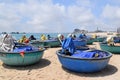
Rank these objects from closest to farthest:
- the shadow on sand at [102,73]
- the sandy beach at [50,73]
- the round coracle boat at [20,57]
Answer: the sandy beach at [50,73], the shadow on sand at [102,73], the round coracle boat at [20,57]

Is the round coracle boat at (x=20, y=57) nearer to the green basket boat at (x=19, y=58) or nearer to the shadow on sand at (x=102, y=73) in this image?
the green basket boat at (x=19, y=58)

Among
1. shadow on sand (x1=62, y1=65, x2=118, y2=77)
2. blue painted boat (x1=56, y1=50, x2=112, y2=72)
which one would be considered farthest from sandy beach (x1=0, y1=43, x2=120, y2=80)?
blue painted boat (x1=56, y1=50, x2=112, y2=72)

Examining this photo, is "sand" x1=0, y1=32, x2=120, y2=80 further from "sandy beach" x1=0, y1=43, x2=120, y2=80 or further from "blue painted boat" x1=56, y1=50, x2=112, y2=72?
"blue painted boat" x1=56, y1=50, x2=112, y2=72

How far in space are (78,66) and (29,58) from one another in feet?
8.89

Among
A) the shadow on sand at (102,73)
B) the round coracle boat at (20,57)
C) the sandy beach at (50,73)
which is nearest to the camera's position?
the sandy beach at (50,73)

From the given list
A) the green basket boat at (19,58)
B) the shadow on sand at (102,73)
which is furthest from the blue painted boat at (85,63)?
the green basket boat at (19,58)

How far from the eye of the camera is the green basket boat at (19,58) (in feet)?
29.9

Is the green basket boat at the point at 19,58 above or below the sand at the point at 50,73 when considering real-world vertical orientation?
above

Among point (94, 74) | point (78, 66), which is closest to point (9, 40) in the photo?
point (78, 66)

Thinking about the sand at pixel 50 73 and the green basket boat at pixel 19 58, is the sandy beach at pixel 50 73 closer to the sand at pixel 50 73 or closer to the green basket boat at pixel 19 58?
the sand at pixel 50 73

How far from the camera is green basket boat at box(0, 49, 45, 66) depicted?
29.9 feet

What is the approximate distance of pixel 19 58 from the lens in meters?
9.18

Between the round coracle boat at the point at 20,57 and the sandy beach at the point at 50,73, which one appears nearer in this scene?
the sandy beach at the point at 50,73

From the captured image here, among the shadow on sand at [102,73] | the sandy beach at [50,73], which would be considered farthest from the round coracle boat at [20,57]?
the shadow on sand at [102,73]
